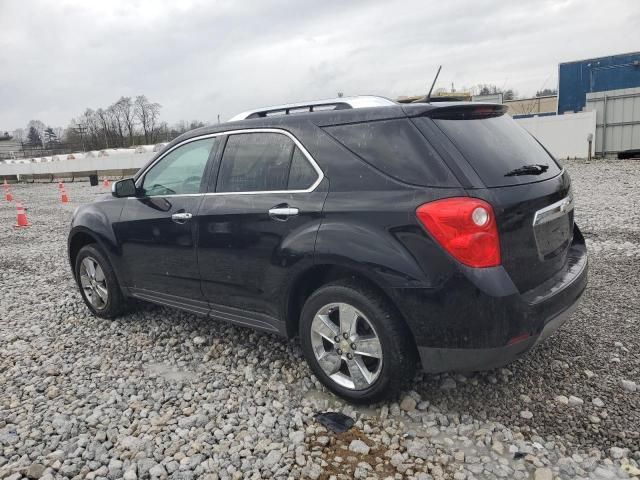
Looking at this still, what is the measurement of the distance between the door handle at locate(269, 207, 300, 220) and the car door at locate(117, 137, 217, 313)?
807mm

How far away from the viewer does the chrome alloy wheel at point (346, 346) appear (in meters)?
3.00

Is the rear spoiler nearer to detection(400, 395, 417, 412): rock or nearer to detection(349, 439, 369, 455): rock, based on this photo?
detection(400, 395, 417, 412): rock

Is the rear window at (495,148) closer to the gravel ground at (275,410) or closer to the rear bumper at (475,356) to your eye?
the rear bumper at (475,356)

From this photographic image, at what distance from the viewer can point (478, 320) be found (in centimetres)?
262

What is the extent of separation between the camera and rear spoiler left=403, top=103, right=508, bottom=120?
9.59 ft

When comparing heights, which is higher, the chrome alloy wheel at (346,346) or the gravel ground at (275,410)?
the chrome alloy wheel at (346,346)

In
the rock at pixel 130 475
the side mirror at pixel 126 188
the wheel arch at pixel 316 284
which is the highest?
the side mirror at pixel 126 188

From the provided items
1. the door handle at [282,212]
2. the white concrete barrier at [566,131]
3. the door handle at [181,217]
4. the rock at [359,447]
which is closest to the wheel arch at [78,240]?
the door handle at [181,217]

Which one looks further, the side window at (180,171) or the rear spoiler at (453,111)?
the side window at (180,171)

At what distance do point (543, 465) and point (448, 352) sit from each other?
710 millimetres

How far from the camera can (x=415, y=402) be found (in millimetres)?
3156

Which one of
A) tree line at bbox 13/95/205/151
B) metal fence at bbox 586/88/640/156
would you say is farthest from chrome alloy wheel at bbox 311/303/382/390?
tree line at bbox 13/95/205/151

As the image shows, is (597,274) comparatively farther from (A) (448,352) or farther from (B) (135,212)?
(B) (135,212)

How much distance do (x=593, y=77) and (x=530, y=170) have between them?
26.2m
